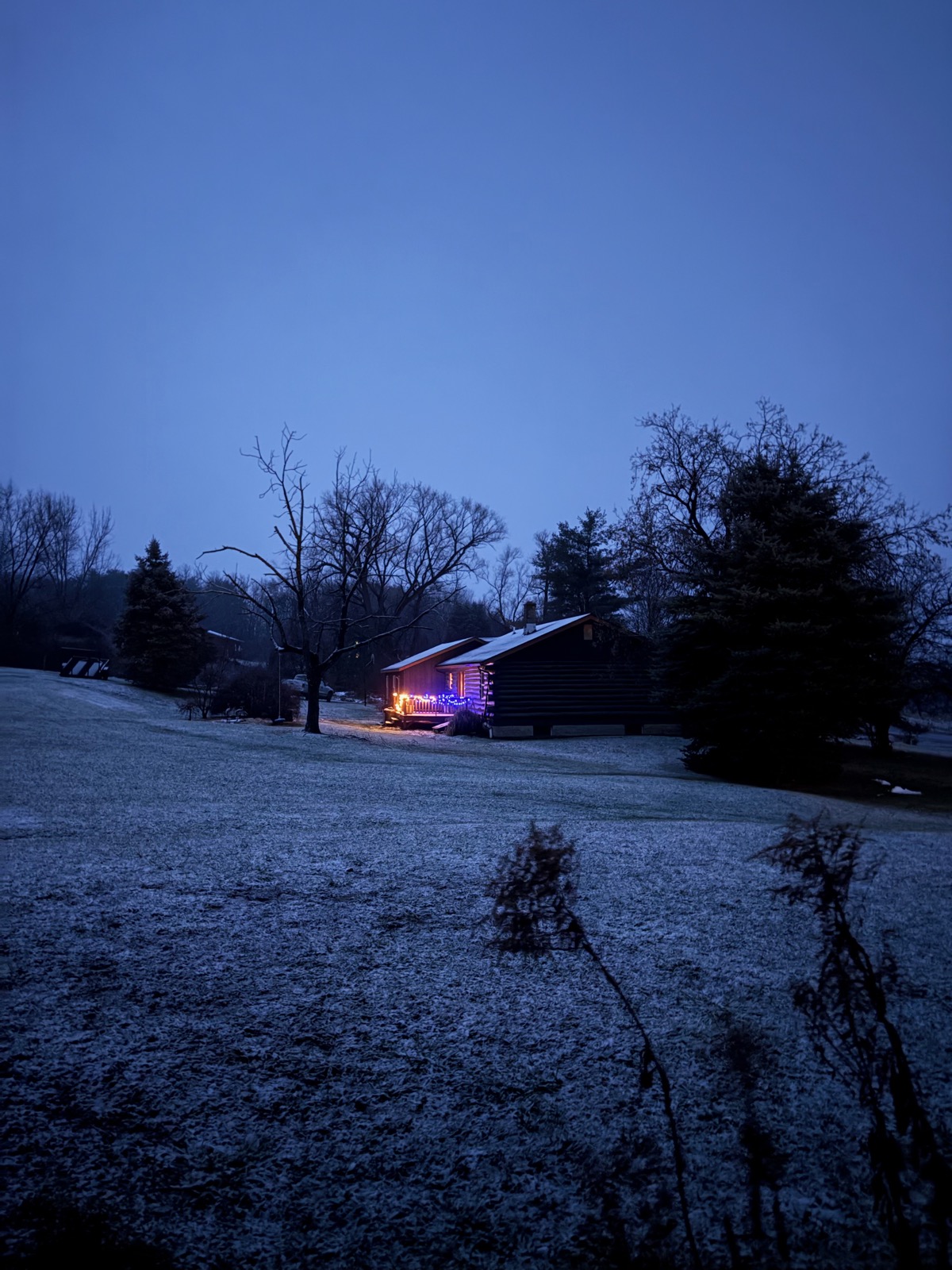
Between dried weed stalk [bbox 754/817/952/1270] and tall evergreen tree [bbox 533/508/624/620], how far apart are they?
38.5 meters

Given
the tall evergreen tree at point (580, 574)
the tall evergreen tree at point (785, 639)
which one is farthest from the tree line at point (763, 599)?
the tall evergreen tree at point (580, 574)

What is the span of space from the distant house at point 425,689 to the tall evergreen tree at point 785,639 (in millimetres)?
13927

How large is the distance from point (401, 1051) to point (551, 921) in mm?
1232

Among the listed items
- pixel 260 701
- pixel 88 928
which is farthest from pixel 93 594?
pixel 88 928

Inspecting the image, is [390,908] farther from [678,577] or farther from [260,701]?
[260,701]

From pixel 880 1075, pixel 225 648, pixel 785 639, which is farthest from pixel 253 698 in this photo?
pixel 880 1075

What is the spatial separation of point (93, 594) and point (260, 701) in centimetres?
4197

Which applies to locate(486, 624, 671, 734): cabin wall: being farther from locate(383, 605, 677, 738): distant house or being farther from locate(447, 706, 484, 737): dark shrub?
locate(447, 706, 484, 737): dark shrub

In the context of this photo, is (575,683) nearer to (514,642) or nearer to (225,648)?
(514,642)

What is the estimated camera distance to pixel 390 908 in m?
3.02

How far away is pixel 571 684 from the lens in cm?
2328

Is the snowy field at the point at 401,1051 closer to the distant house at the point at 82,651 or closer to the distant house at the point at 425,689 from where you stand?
the distant house at the point at 425,689

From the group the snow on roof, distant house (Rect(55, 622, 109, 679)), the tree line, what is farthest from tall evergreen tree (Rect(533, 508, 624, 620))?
distant house (Rect(55, 622, 109, 679))

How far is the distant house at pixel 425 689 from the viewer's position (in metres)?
27.7
